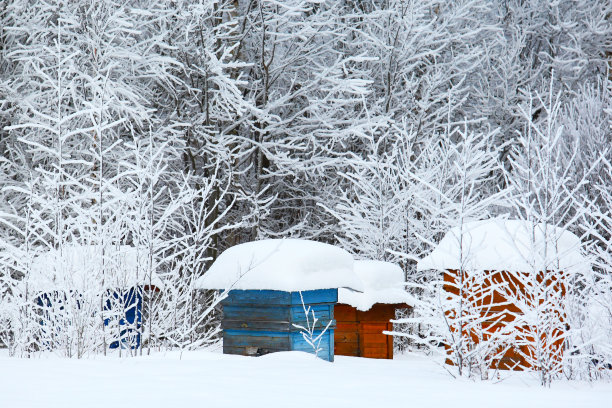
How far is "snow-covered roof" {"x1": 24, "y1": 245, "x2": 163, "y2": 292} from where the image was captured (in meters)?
6.05

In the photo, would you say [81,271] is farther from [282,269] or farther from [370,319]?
[370,319]

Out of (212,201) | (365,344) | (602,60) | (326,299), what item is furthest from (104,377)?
(602,60)

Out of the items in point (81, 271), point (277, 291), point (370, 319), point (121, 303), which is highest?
point (81, 271)

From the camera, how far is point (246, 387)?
4332 mm

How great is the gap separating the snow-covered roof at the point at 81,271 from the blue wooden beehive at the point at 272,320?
1.73 meters

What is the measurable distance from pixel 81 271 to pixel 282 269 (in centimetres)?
227

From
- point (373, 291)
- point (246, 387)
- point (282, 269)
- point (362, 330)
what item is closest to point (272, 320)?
point (282, 269)

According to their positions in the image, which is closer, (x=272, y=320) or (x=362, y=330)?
(x=272, y=320)

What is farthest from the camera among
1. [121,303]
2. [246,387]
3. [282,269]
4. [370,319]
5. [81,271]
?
[370,319]

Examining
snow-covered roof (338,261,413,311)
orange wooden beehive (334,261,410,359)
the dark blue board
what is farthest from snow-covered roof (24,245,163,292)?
orange wooden beehive (334,261,410,359)

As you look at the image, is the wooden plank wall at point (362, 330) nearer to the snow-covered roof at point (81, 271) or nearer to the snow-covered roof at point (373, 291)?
the snow-covered roof at point (373, 291)

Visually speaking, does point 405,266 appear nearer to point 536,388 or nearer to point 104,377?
point 536,388

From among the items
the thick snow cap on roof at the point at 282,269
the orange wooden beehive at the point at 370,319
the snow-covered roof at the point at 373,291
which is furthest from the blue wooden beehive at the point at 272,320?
the orange wooden beehive at the point at 370,319

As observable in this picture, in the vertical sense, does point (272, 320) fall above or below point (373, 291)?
below
